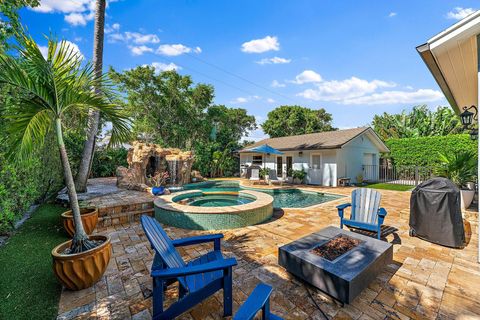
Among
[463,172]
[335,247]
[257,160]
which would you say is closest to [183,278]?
[335,247]

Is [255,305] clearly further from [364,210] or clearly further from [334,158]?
[334,158]

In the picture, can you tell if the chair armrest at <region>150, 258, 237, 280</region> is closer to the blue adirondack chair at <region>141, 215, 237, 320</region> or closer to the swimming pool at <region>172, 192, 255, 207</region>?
the blue adirondack chair at <region>141, 215, 237, 320</region>

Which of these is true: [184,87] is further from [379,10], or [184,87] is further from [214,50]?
[379,10]

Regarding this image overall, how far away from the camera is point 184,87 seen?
20297 millimetres

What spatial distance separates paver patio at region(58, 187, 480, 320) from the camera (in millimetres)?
2678

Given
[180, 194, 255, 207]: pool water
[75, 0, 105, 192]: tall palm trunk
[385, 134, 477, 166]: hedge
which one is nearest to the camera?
[75, 0, 105, 192]: tall palm trunk

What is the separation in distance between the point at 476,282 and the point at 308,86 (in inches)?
790

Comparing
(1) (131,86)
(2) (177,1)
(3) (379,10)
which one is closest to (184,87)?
(1) (131,86)

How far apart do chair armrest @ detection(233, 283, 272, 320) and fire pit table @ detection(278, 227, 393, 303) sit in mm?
1266

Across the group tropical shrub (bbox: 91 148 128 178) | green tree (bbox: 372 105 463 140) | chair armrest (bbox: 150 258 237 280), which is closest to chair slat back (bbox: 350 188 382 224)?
chair armrest (bbox: 150 258 237 280)

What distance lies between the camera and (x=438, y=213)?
4.62 metres

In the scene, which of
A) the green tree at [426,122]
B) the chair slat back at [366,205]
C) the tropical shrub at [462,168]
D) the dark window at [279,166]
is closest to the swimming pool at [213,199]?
the chair slat back at [366,205]

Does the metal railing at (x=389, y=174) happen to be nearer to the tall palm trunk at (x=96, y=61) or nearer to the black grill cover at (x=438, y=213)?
the black grill cover at (x=438, y=213)

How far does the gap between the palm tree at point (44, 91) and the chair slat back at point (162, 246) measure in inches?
50.8
